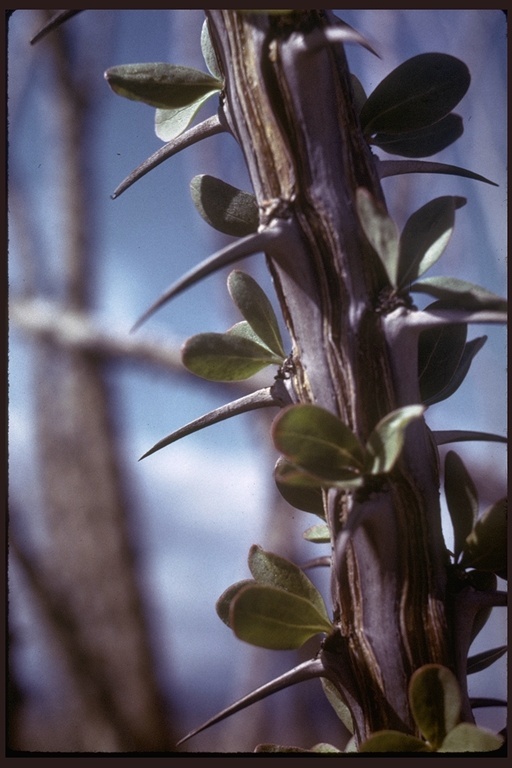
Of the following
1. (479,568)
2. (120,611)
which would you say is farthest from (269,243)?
(120,611)

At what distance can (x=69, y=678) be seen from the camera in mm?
1311

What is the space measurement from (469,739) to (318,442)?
0.31 ft

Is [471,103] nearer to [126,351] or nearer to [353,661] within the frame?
[353,661]

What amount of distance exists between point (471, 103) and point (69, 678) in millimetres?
1211

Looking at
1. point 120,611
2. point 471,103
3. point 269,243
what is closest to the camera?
point 269,243

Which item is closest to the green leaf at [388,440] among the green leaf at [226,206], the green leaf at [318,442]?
the green leaf at [318,442]

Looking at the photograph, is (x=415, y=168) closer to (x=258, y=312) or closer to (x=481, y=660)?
(x=258, y=312)

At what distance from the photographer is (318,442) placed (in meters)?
0.20

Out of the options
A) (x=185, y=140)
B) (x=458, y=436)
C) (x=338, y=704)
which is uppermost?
(x=185, y=140)

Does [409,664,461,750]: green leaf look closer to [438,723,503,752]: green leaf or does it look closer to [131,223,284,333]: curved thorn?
[438,723,503,752]: green leaf

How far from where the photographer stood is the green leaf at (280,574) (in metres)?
0.24

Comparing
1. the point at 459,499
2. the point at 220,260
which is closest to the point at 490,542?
the point at 459,499

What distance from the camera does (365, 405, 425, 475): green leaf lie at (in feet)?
0.61

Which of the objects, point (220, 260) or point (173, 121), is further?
point (173, 121)
